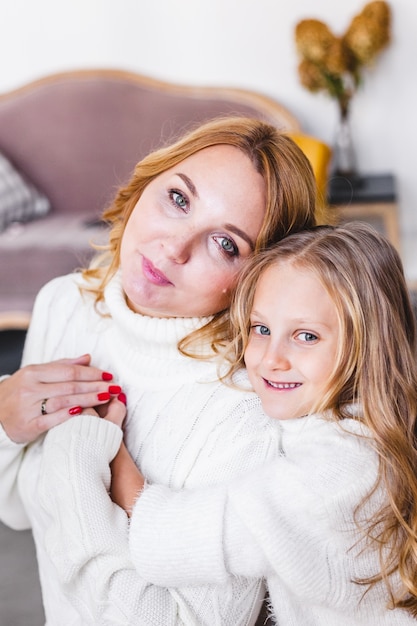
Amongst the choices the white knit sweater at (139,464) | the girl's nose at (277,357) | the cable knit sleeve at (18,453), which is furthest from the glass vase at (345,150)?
the girl's nose at (277,357)

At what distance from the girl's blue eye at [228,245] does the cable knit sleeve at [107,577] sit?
372mm

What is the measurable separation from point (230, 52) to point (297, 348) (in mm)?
3157

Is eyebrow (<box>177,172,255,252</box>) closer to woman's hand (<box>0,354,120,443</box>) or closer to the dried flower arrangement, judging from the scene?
woman's hand (<box>0,354,120,443</box>)

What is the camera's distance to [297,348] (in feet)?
3.53

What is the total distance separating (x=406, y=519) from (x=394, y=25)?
3226 mm

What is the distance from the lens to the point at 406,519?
1.04 meters

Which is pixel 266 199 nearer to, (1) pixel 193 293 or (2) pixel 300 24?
(1) pixel 193 293

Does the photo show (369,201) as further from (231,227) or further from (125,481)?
(125,481)

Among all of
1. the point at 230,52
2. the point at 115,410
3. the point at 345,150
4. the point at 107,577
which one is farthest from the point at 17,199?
the point at 107,577

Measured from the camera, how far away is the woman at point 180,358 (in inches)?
40.9

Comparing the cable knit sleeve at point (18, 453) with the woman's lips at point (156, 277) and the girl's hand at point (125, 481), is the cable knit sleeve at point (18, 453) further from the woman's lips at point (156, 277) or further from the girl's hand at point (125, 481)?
the woman's lips at point (156, 277)

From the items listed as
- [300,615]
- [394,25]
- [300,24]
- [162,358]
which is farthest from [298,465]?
[394,25]

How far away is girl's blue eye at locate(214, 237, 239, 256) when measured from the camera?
118cm

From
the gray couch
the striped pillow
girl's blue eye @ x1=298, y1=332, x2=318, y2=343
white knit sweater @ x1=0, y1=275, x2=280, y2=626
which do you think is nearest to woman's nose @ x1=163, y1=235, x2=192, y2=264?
white knit sweater @ x1=0, y1=275, x2=280, y2=626
